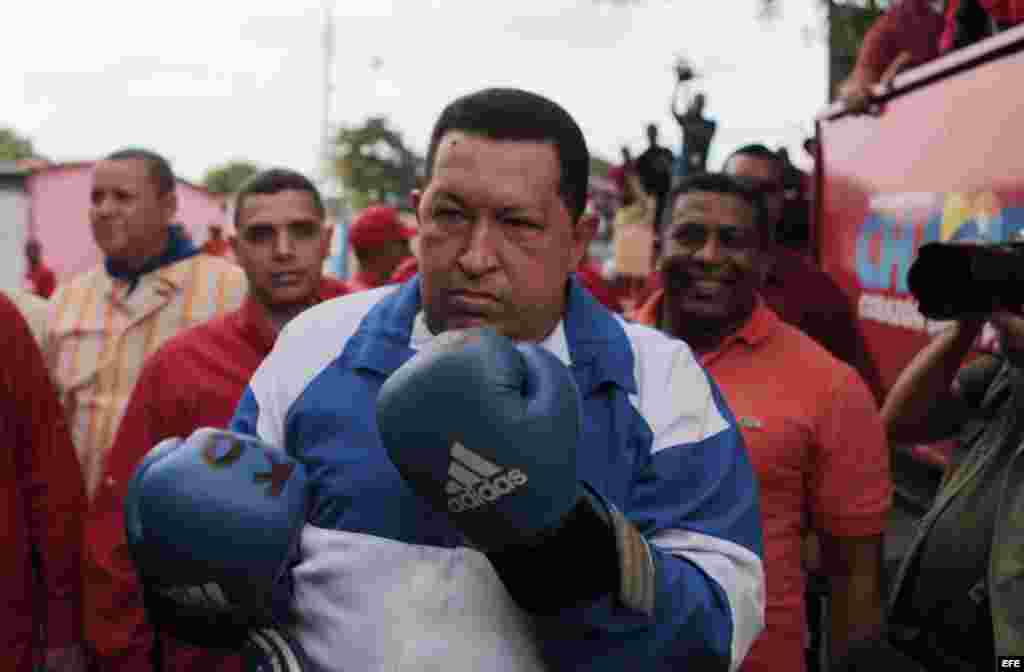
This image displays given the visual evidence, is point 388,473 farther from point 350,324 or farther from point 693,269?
point 693,269

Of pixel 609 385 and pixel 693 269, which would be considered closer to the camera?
pixel 609 385

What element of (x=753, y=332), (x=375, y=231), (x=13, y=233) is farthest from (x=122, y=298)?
(x=13, y=233)

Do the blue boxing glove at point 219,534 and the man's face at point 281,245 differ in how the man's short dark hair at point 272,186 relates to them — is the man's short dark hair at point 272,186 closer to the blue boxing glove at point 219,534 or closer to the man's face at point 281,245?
the man's face at point 281,245

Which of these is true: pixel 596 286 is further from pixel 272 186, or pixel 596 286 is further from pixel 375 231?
pixel 375 231

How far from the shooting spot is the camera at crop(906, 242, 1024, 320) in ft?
6.72

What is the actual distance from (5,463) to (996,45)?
306 centimetres

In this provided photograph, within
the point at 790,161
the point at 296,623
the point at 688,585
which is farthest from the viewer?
the point at 790,161

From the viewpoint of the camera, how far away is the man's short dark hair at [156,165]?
14.3ft

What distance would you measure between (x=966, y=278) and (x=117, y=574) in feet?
7.20

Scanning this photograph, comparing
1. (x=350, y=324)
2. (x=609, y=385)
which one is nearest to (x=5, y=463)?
(x=350, y=324)

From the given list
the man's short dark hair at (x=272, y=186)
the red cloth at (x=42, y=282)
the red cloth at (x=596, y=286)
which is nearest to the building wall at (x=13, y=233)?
the red cloth at (x=42, y=282)

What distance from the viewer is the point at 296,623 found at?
155 cm

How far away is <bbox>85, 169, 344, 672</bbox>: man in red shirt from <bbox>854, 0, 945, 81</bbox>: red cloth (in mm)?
2549

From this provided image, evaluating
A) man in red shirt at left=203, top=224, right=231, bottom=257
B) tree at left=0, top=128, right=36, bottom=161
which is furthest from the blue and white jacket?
tree at left=0, top=128, right=36, bottom=161
